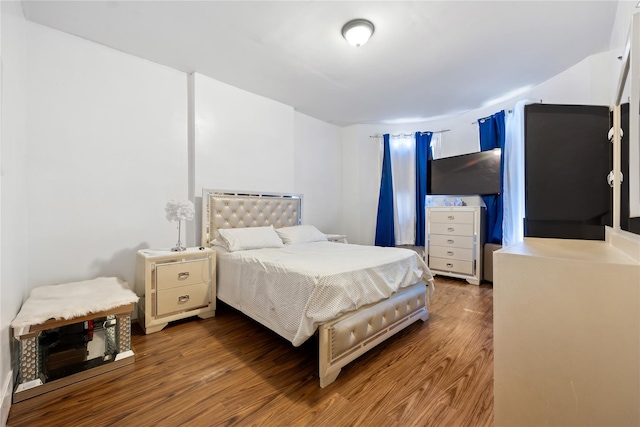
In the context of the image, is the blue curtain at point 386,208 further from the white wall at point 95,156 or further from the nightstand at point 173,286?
the white wall at point 95,156

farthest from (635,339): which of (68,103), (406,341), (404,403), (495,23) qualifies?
(68,103)

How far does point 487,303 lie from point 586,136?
204 cm

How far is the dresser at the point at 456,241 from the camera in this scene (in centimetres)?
357

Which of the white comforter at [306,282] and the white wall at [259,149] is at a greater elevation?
the white wall at [259,149]

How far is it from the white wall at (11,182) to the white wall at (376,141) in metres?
4.04

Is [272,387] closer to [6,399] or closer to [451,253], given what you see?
[6,399]

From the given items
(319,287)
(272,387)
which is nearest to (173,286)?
(272,387)

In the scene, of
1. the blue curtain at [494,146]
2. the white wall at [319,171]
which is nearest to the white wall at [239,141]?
the white wall at [319,171]

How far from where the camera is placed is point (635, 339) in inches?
24.9

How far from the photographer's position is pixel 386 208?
457 centimetres

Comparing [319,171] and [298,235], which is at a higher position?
[319,171]

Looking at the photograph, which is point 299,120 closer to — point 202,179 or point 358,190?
point 358,190

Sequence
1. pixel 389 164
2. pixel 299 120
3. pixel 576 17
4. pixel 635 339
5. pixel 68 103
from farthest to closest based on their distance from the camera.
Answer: pixel 389 164 → pixel 299 120 → pixel 68 103 → pixel 576 17 → pixel 635 339

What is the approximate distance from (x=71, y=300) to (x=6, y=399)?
55cm
